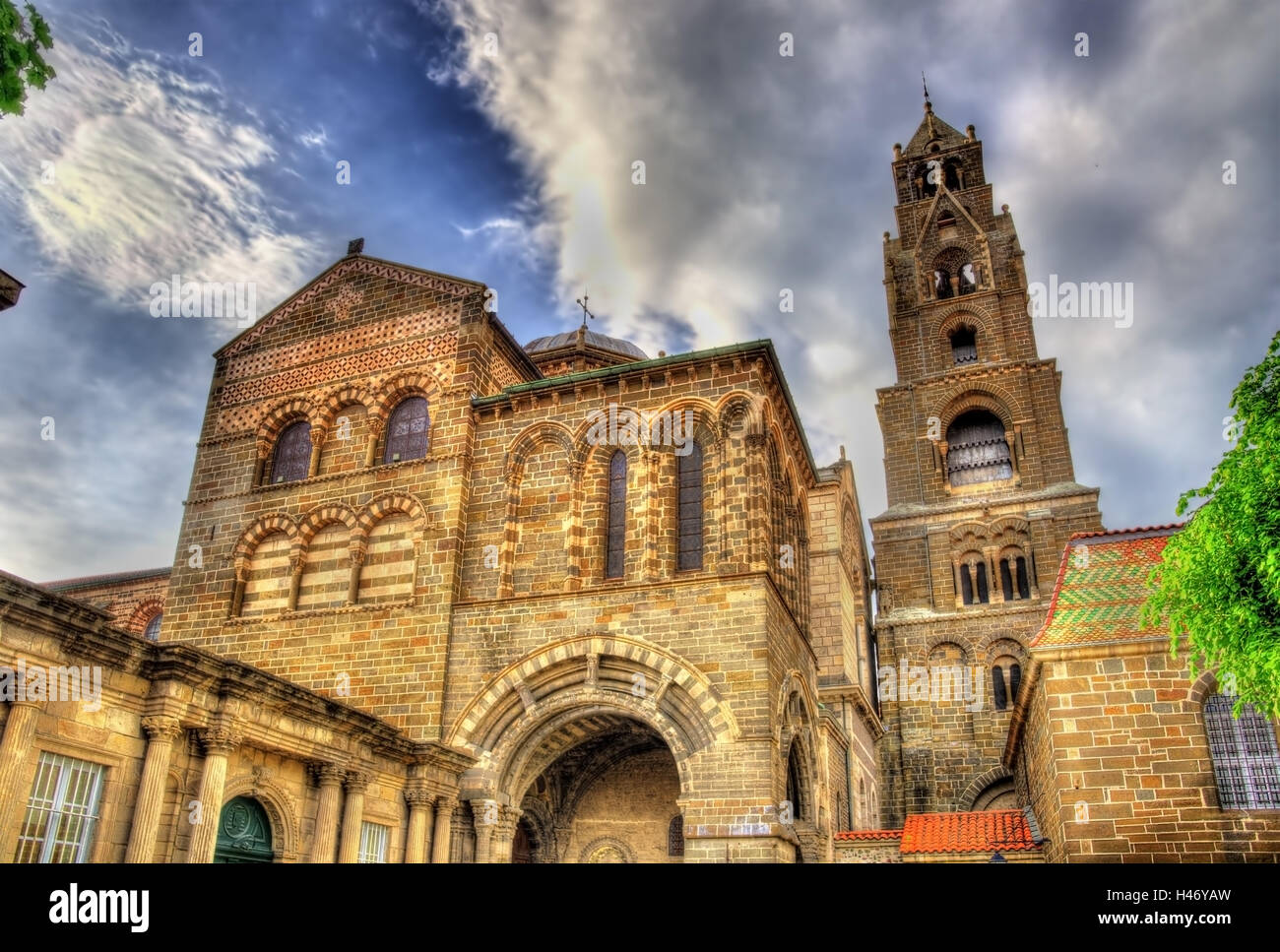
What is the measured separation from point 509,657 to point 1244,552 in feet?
40.0

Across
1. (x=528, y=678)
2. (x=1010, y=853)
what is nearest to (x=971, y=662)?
(x=1010, y=853)

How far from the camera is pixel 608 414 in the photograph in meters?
20.1

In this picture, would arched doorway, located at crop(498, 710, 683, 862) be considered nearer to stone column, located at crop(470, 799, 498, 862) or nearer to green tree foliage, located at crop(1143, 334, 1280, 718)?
stone column, located at crop(470, 799, 498, 862)

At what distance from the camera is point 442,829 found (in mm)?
17031

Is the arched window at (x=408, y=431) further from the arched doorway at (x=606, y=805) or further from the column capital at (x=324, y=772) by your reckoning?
the column capital at (x=324, y=772)

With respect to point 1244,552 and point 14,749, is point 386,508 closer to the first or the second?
point 14,749

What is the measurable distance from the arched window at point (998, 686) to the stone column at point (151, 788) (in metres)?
30.4

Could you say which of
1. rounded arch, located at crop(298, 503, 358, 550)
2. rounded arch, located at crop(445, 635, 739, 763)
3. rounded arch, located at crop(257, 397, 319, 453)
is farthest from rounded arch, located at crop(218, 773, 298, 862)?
rounded arch, located at crop(257, 397, 319, 453)

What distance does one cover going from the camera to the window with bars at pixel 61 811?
10.7 meters

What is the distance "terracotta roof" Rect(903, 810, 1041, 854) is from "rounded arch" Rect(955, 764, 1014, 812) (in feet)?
36.0

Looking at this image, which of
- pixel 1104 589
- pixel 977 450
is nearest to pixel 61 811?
pixel 1104 589

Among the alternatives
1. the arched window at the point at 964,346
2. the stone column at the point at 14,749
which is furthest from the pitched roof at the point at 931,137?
the stone column at the point at 14,749
